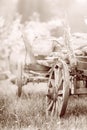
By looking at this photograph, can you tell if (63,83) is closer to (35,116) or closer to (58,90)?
(58,90)

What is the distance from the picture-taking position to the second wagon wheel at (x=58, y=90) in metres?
4.85

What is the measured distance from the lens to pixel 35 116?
4965mm

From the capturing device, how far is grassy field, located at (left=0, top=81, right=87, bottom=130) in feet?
15.1

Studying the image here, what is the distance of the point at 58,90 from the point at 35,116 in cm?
47

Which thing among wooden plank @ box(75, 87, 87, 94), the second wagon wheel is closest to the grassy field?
the second wagon wheel

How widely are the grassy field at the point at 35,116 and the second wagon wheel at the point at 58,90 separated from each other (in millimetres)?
127

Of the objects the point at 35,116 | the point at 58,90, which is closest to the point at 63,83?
the point at 58,90

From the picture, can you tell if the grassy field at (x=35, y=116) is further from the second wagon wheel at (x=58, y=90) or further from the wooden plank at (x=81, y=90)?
the wooden plank at (x=81, y=90)

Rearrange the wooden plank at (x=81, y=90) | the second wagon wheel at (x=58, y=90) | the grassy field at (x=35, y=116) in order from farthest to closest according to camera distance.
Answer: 1. the wooden plank at (x=81, y=90)
2. the second wagon wheel at (x=58, y=90)
3. the grassy field at (x=35, y=116)

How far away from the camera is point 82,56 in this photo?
16.6 ft

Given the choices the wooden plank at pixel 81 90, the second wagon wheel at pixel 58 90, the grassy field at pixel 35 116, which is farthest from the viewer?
the wooden plank at pixel 81 90

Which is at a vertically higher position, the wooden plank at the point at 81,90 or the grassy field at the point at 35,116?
the wooden plank at the point at 81,90

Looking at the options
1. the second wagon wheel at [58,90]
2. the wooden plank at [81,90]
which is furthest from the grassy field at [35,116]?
the wooden plank at [81,90]

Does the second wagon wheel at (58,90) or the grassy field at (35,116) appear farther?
the second wagon wheel at (58,90)
